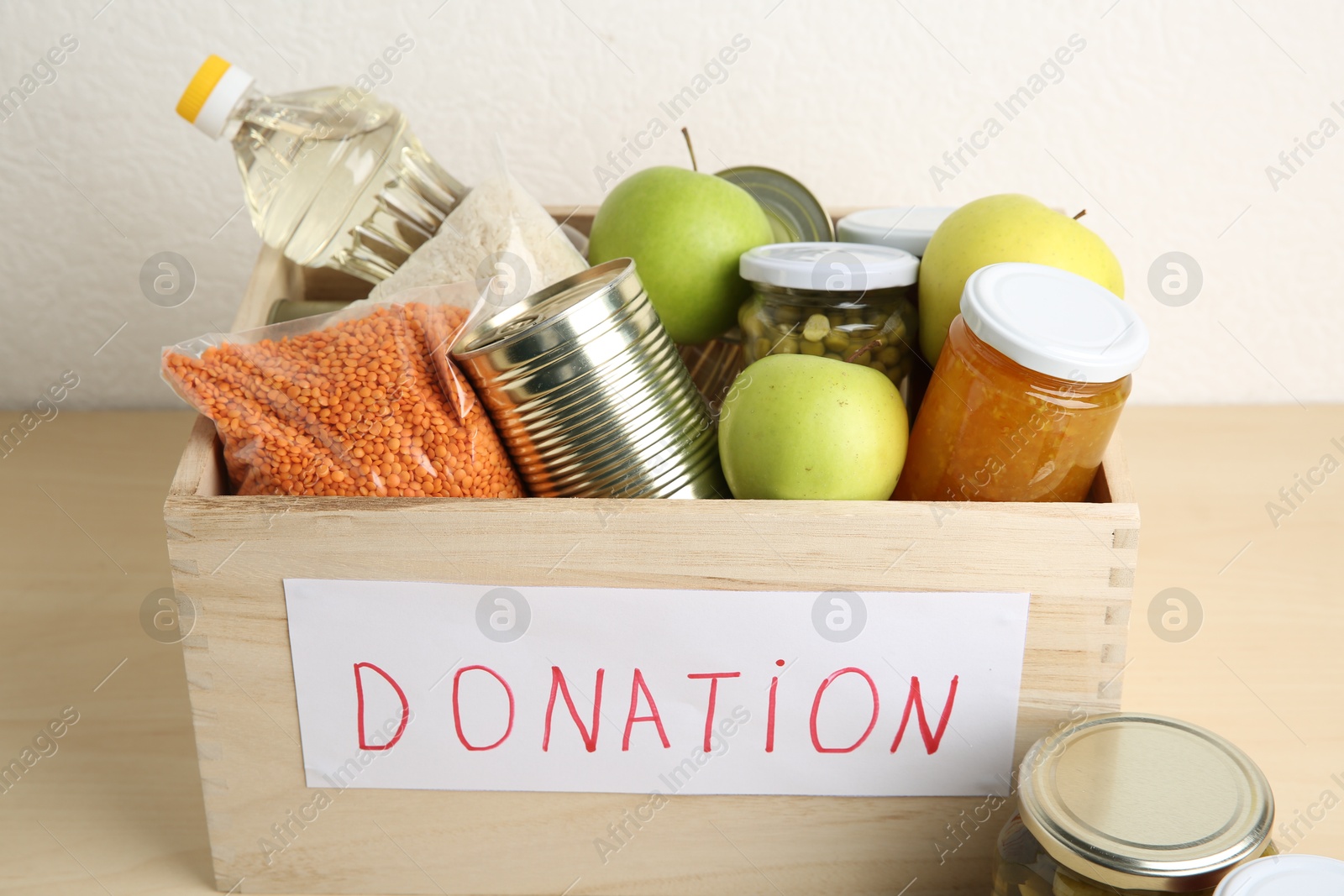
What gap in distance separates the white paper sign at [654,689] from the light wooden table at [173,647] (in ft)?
0.45

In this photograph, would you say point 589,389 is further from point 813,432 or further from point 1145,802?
point 1145,802

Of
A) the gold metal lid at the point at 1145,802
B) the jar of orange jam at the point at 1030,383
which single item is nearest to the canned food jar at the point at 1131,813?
the gold metal lid at the point at 1145,802

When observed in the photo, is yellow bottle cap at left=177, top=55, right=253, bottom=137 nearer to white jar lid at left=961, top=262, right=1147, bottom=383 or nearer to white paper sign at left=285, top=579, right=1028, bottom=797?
white paper sign at left=285, top=579, right=1028, bottom=797

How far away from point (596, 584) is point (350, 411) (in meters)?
0.14

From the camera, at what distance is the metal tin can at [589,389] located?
506mm

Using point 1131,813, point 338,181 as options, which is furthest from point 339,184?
point 1131,813

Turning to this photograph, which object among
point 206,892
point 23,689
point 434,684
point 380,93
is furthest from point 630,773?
point 380,93

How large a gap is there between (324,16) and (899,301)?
0.46m

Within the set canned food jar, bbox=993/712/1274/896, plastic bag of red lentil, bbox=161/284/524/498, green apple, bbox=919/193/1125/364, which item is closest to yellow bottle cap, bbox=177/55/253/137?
plastic bag of red lentil, bbox=161/284/524/498

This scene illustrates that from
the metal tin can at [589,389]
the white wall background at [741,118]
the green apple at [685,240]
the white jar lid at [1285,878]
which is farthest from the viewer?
the white wall background at [741,118]

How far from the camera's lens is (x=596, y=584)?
0.48 metres

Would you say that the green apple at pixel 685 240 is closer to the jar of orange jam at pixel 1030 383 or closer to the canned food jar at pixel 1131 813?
the jar of orange jam at pixel 1030 383

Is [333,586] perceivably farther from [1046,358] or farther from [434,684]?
[1046,358]

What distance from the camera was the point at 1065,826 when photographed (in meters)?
0.43
